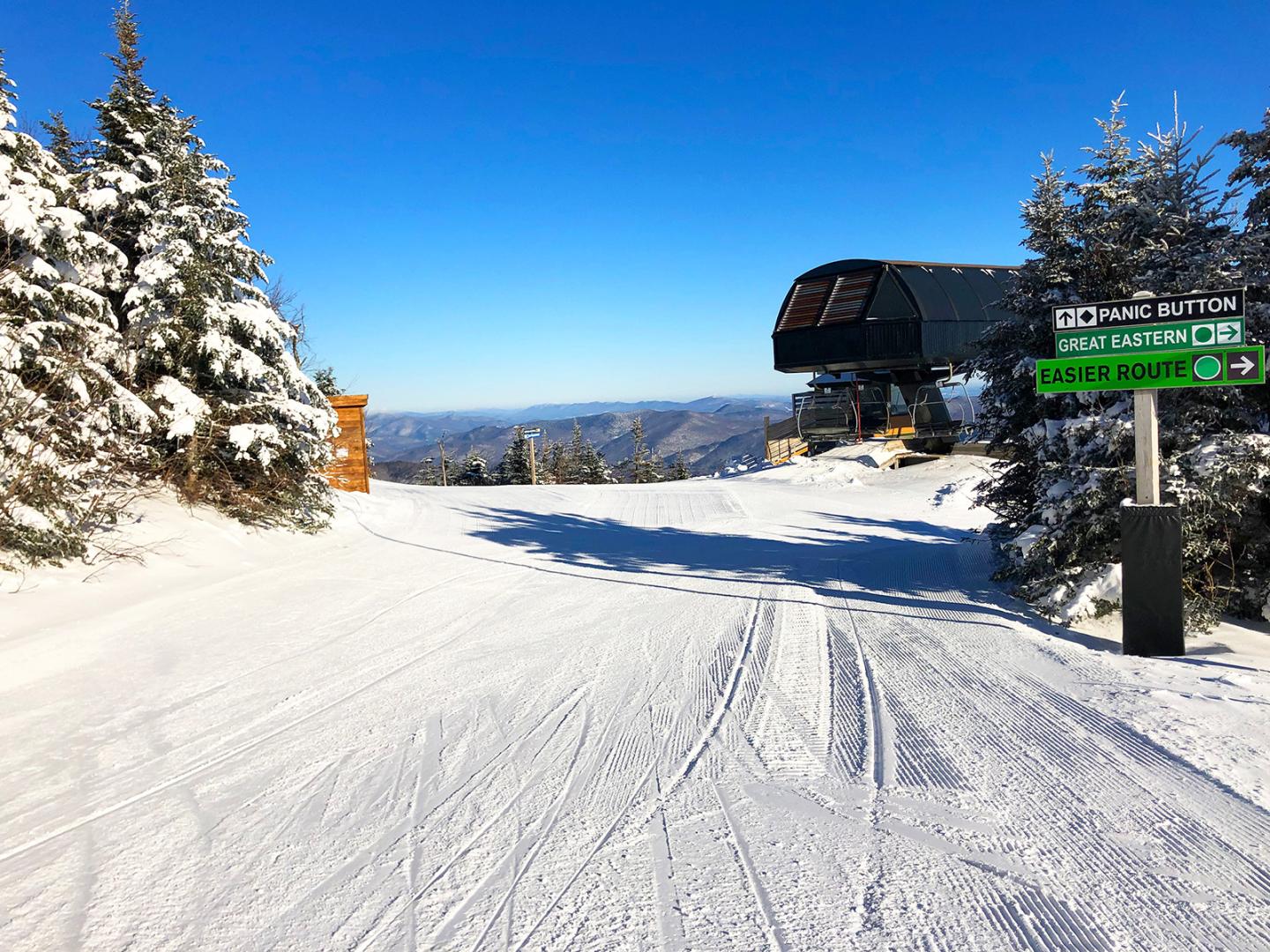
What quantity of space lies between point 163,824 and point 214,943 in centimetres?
115

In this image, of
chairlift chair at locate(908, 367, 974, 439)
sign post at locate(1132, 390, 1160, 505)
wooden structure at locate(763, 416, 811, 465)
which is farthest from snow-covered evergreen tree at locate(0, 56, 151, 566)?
chairlift chair at locate(908, 367, 974, 439)

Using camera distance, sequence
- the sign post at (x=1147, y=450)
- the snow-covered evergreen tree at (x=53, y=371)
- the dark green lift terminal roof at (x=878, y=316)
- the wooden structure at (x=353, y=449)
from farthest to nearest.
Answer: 1. the dark green lift terminal roof at (x=878, y=316)
2. the wooden structure at (x=353, y=449)
3. the snow-covered evergreen tree at (x=53, y=371)
4. the sign post at (x=1147, y=450)

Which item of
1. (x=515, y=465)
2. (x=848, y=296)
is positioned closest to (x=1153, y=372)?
(x=848, y=296)

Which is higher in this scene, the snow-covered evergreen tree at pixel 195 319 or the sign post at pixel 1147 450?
the snow-covered evergreen tree at pixel 195 319

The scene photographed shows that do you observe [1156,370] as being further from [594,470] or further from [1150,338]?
[594,470]

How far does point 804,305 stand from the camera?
1070 inches

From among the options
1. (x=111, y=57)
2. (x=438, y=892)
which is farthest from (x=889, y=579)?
(x=111, y=57)

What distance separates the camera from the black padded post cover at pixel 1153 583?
5.64 metres

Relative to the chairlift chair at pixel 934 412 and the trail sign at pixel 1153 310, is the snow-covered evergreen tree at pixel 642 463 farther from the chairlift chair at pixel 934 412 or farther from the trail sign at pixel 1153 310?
the trail sign at pixel 1153 310

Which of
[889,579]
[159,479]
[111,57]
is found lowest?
[889,579]

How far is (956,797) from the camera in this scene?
3.47m

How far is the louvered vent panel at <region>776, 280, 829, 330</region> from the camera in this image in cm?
2670

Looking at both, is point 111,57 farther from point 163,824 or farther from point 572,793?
point 572,793

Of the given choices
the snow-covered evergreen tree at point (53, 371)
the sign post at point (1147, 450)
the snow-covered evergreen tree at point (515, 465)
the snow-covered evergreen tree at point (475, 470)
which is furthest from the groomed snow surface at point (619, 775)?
the snow-covered evergreen tree at point (475, 470)
